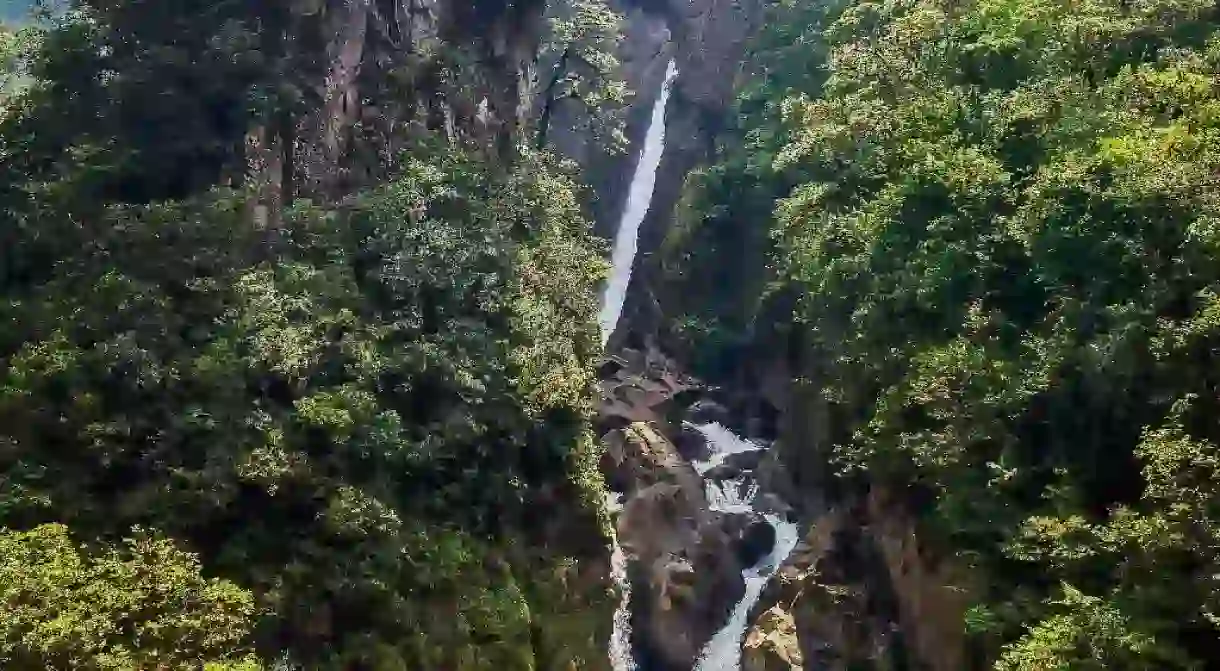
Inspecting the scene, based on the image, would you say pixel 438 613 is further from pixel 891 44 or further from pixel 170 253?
pixel 891 44

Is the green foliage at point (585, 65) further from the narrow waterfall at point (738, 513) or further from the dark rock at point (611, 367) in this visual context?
the narrow waterfall at point (738, 513)

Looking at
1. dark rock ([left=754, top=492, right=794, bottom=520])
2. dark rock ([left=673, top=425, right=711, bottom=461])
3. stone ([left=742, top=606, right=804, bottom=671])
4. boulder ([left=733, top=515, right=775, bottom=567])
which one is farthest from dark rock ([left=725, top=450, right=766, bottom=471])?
stone ([left=742, top=606, right=804, bottom=671])

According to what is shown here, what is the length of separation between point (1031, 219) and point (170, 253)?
12.2m

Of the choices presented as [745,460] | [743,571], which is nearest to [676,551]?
[743,571]

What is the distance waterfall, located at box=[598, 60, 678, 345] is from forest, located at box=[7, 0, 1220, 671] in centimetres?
1300

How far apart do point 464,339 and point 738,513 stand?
9.99 metres

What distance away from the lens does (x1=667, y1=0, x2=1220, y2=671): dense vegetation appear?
1026 centimetres

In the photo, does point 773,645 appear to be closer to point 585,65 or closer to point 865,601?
point 865,601

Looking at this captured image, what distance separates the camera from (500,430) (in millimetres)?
15875

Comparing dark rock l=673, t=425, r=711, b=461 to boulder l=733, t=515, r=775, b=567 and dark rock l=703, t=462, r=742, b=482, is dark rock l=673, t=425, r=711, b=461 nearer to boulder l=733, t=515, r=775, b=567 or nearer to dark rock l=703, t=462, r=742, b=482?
dark rock l=703, t=462, r=742, b=482

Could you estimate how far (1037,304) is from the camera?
13.8 meters

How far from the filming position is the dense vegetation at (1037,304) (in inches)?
404

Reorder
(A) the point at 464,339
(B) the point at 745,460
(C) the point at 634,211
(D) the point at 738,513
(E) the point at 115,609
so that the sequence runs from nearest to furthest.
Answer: (E) the point at 115,609
(A) the point at 464,339
(D) the point at 738,513
(B) the point at 745,460
(C) the point at 634,211

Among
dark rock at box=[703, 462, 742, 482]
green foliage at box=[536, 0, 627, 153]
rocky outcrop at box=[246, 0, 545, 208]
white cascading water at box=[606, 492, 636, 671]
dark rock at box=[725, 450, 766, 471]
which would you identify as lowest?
white cascading water at box=[606, 492, 636, 671]
